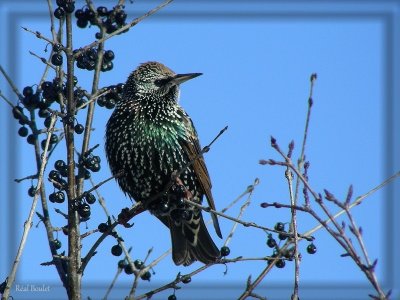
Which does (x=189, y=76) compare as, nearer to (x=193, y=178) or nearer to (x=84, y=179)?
(x=193, y=178)

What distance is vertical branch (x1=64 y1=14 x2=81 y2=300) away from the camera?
3.37 metres

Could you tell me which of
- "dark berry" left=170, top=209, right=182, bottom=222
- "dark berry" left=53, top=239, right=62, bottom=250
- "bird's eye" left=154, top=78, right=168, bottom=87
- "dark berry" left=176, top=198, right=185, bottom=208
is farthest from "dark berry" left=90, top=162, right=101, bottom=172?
"bird's eye" left=154, top=78, right=168, bottom=87

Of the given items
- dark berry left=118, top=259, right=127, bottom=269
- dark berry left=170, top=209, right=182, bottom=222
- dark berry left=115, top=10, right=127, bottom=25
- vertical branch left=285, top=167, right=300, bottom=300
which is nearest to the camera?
vertical branch left=285, top=167, right=300, bottom=300

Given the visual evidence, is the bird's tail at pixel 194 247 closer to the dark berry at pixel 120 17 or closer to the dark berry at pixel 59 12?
the dark berry at pixel 120 17

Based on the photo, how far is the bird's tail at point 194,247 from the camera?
4.95 meters

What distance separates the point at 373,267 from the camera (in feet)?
7.20

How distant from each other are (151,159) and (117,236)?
1062 mm

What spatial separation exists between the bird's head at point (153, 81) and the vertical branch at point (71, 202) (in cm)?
169

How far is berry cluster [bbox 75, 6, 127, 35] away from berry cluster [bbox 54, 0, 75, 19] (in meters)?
0.14

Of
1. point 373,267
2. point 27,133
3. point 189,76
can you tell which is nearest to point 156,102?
point 189,76

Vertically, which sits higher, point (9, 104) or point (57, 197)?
point (9, 104)

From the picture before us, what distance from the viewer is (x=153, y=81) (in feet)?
17.3

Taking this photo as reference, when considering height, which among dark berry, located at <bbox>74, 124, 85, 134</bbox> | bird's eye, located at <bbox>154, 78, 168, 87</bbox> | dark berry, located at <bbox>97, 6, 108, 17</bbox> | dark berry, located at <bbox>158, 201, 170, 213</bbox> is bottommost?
dark berry, located at <bbox>158, 201, 170, 213</bbox>

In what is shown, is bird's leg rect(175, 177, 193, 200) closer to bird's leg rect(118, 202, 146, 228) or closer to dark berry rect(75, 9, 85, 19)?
bird's leg rect(118, 202, 146, 228)
